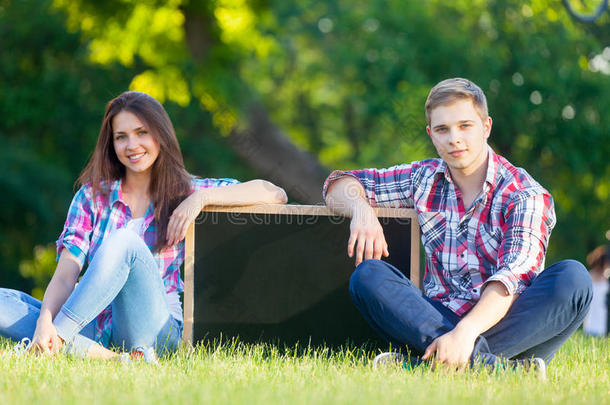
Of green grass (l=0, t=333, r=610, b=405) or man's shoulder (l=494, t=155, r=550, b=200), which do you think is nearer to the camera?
green grass (l=0, t=333, r=610, b=405)

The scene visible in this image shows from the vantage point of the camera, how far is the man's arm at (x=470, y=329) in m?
2.60

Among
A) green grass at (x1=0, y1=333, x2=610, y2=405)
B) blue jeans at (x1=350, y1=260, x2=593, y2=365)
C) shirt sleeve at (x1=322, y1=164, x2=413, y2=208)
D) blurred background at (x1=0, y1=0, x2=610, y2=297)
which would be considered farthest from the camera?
blurred background at (x1=0, y1=0, x2=610, y2=297)

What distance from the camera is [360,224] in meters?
3.08

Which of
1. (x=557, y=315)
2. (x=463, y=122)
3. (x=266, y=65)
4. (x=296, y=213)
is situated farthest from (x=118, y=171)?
(x=266, y=65)

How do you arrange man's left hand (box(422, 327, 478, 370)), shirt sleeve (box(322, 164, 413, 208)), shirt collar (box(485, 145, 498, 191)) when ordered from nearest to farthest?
man's left hand (box(422, 327, 478, 370)) → shirt collar (box(485, 145, 498, 191)) → shirt sleeve (box(322, 164, 413, 208))

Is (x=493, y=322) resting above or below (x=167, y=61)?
below

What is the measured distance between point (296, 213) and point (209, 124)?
9.45 meters

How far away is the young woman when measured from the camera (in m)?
2.91

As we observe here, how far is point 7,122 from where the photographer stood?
1188 cm

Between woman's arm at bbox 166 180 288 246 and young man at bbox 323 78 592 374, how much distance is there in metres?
0.30

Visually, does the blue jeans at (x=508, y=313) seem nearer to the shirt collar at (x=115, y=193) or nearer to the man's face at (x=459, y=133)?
the man's face at (x=459, y=133)

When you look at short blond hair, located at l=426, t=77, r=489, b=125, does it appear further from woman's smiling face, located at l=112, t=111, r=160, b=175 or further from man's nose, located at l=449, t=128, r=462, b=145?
woman's smiling face, located at l=112, t=111, r=160, b=175

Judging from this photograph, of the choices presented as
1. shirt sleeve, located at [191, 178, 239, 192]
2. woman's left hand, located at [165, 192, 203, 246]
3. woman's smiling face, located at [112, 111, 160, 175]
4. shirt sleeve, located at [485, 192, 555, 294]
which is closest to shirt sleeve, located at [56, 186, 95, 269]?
woman's smiling face, located at [112, 111, 160, 175]

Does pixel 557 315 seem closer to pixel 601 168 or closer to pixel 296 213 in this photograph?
pixel 296 213
